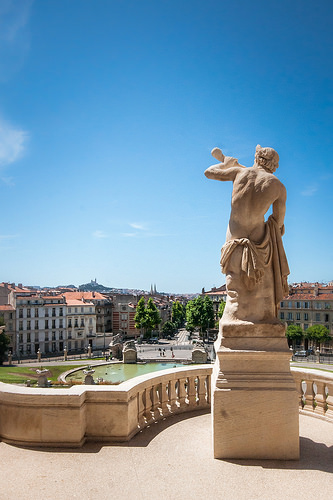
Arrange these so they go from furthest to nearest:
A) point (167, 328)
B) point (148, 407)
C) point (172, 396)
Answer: point (167, 328) < point (172, 396) < point (148, 407)

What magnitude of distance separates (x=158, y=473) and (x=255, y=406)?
179 centimetres

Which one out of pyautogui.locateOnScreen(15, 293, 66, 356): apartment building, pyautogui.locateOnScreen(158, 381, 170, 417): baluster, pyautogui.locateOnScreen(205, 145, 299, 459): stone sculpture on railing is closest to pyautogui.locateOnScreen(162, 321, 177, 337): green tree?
pyautogui.locateOnScreen(15, 293, 66, 356): apartment building

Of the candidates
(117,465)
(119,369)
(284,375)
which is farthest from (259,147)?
(119,369)

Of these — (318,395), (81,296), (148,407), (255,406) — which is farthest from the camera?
(81,296)

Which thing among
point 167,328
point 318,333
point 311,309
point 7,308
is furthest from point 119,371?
point 167,328

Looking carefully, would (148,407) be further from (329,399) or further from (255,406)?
(329,399)

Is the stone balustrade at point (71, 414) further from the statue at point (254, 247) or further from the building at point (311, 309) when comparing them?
the building at point (311, 309)

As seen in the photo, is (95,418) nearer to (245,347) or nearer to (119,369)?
(245,347)

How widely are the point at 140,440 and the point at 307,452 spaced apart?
279cm

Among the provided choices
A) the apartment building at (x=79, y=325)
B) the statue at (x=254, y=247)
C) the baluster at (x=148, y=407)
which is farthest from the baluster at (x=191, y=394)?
the apartment building at (x=79, y=325)

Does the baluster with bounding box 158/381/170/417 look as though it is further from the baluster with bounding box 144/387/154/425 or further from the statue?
the statue

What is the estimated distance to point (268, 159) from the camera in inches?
266

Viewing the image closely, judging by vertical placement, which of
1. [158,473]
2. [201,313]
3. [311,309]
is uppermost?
[158,473]

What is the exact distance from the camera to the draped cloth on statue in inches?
249
